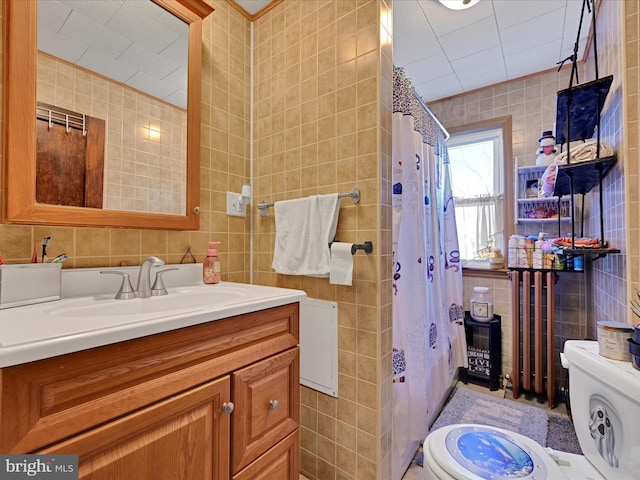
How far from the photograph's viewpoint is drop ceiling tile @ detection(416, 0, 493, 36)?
5.17 ft

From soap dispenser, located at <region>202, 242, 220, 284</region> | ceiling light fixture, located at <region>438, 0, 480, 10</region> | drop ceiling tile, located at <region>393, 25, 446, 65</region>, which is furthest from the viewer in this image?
drop ceiling tile, located at <region>393, 25, 446, 65</region>

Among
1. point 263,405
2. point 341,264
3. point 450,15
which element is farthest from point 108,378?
point 450,15

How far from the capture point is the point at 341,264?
47.0 inches

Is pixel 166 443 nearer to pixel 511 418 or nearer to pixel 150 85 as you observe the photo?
pixel 150 85

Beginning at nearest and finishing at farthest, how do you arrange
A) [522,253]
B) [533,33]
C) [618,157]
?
1. [618,157]
2. [533,33]
3. [522,253]

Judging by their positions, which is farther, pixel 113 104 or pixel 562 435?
pixel 562 435

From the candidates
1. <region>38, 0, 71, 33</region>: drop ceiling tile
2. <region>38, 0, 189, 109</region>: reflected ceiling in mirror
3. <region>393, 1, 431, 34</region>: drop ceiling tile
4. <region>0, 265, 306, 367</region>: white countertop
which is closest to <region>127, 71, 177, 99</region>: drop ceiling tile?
<region>38, 0, 189, 109</region>: reflected ceiling in mirror

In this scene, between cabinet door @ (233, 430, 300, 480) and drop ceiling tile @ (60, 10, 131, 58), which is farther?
drop ceiling tile @ (60, 10, 131, 58)

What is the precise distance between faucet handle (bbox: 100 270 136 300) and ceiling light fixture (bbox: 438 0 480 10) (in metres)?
1.99

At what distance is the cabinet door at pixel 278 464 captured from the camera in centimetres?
85

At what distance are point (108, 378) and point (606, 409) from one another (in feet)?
3.96

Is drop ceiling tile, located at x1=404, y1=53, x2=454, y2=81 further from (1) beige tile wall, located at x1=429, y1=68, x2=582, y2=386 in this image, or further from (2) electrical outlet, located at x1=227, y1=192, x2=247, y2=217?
(2) electrical outlet, located at x1=227, y1=192, x2=247, y2=217

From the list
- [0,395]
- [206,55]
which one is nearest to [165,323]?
[0,395]

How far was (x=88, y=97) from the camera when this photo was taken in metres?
1.01
